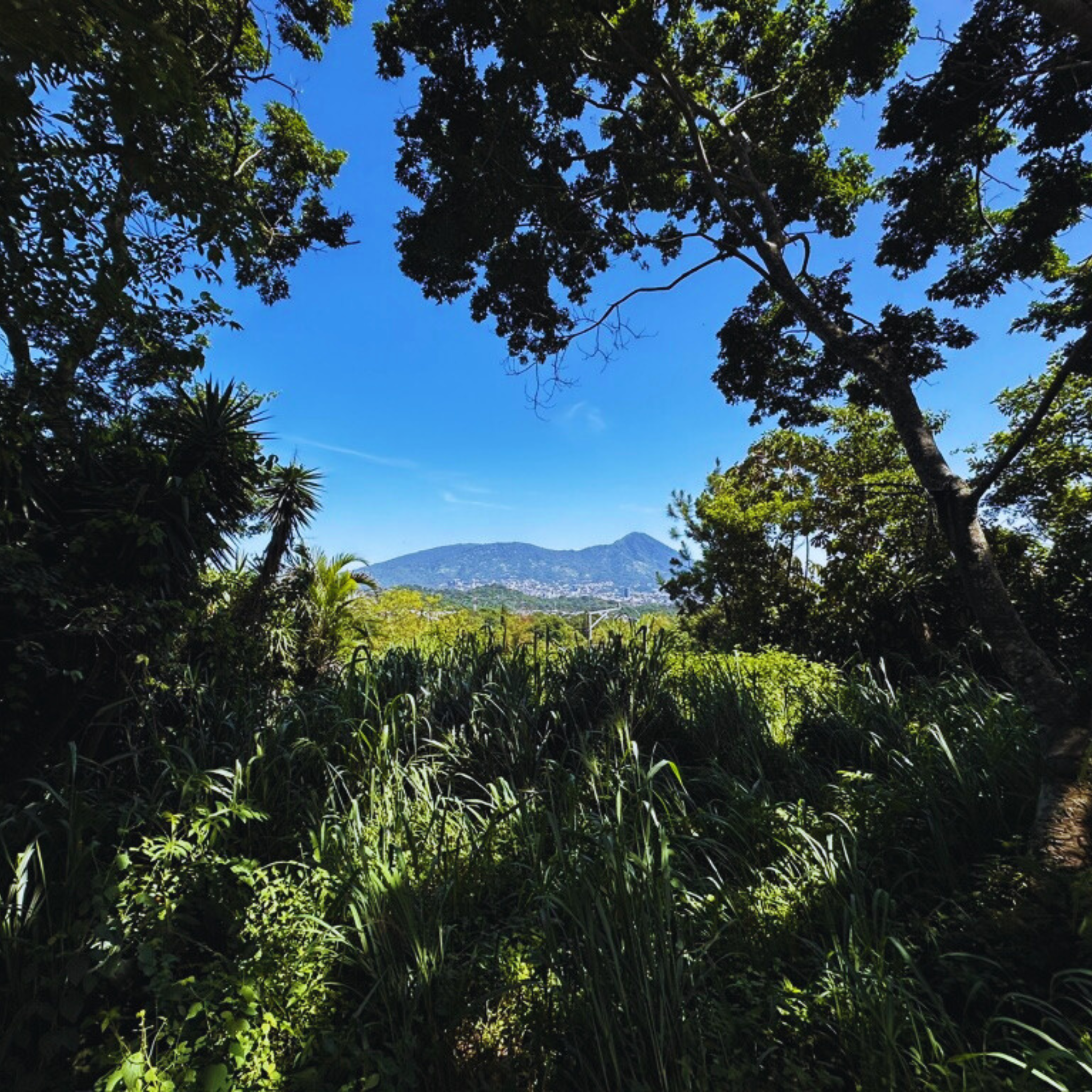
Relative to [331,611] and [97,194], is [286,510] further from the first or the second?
[97,194]

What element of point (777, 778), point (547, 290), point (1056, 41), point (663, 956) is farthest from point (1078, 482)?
point (663, 956)

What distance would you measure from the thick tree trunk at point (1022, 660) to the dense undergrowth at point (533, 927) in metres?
0.21

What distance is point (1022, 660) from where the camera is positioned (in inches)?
117

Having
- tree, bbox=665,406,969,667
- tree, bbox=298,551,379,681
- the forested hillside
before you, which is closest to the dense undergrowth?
the forested hillside

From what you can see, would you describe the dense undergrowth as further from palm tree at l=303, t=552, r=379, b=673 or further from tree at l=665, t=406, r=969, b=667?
palm tree at l=303, t=552, r=379, b=673

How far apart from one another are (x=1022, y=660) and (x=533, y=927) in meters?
3.29

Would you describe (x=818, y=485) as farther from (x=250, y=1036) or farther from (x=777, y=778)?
(x=250, y=1036)

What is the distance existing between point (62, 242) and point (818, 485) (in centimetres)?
1101

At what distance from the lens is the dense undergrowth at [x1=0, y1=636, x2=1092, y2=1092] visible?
145 centimetres

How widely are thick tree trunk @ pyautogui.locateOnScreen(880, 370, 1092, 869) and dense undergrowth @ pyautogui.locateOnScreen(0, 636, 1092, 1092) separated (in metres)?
0.21

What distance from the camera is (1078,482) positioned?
649 centimetres

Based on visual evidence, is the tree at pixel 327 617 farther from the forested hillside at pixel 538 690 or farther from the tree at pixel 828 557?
the tree at pixel 828 557

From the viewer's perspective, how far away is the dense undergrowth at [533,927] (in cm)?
145

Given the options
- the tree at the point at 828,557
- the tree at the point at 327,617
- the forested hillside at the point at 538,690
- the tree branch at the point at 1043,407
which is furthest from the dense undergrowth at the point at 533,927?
the tree at the point at 327,617
